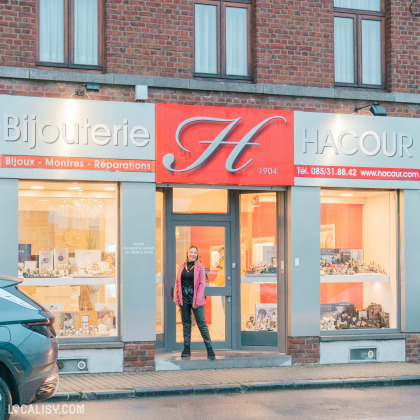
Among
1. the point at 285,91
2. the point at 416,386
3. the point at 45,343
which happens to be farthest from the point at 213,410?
the point at 285,91

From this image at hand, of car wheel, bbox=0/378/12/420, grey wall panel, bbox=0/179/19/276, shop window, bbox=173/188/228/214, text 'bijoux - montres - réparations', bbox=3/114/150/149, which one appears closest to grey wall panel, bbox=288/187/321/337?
shop window, bbox=173/188/228/214

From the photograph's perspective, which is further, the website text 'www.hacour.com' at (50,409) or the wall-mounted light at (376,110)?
the wall-mounted light at (376,110)

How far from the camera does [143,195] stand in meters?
12.8

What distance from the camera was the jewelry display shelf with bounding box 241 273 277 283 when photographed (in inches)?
552

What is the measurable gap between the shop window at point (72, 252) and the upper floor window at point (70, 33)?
2.11 metres

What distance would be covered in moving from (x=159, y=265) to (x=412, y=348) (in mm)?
4859

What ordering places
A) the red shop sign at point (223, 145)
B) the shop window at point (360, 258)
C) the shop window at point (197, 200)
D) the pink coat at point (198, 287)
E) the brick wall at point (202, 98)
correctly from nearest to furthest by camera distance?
the brick wall at point (202, 98) < the red shop sign at point (223, 145) < the pink coat at point (198, 287) < the shop window at point (197, 200) < the shop window at point (360, 258)

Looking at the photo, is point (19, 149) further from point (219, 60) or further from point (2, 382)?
point (2, 382)

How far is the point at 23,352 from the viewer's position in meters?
7.61

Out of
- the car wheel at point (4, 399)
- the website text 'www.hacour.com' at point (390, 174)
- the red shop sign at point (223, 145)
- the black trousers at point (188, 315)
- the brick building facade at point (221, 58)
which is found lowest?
the car wheel at point (4, 399)

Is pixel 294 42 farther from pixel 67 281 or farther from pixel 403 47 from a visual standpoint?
pixel 67 281

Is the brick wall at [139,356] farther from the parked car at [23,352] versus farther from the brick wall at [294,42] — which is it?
the brick wall at [294,42]

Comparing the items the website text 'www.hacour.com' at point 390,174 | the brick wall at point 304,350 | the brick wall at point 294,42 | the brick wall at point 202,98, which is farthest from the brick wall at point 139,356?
the brick wall at point 294,42

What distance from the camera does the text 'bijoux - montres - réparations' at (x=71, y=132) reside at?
A: 12.1 metres
